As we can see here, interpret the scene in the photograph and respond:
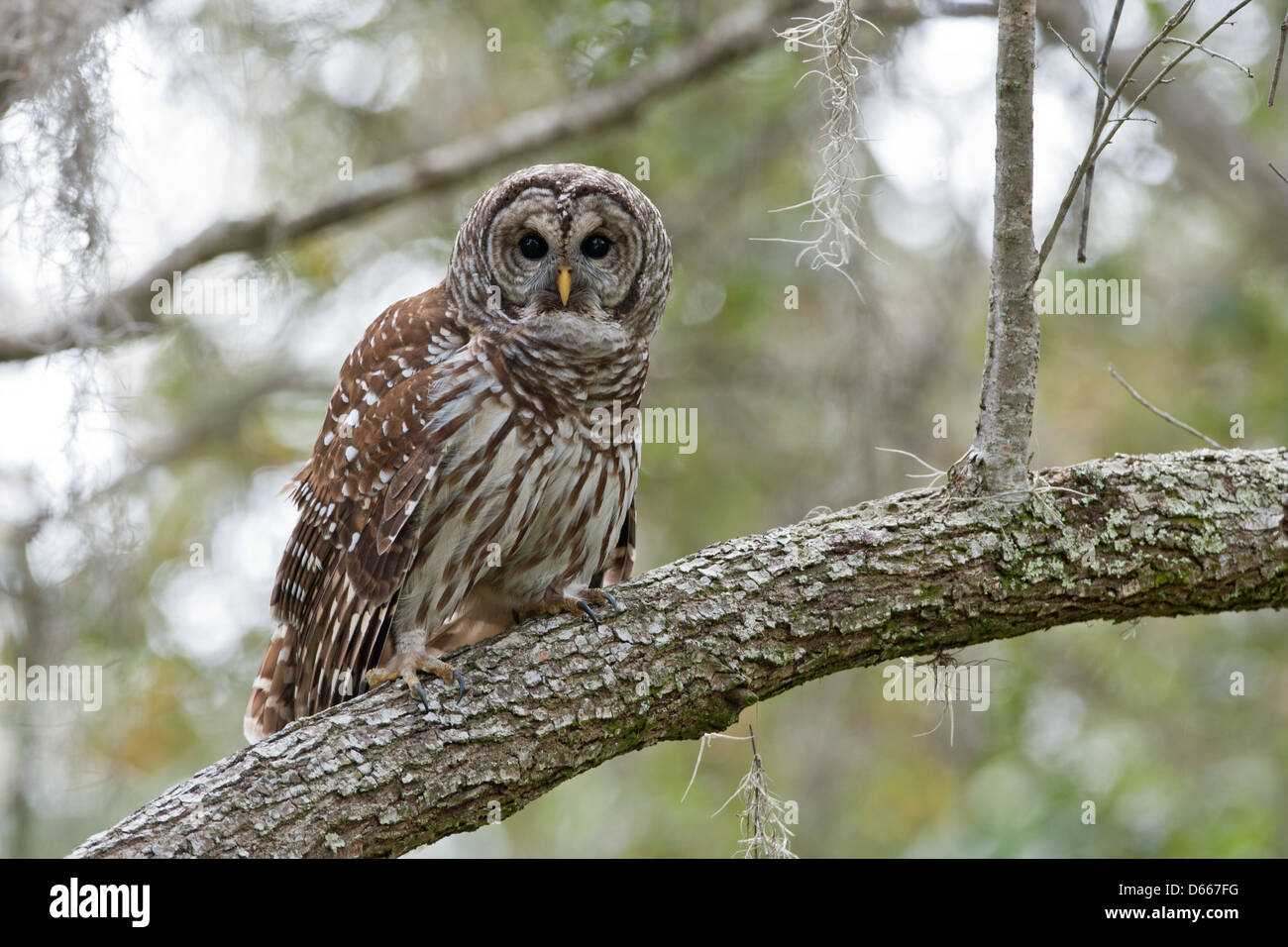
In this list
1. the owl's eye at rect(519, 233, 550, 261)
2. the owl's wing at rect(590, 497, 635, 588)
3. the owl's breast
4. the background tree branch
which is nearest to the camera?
the owl's breast

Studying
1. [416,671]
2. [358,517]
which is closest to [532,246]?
[358,517]

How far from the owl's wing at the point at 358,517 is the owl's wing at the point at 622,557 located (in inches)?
30.6

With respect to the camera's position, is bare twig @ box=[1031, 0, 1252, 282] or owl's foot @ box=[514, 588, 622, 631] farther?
owl's foot @ box=[514, 588, 622, 631]

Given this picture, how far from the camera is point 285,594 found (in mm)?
3859

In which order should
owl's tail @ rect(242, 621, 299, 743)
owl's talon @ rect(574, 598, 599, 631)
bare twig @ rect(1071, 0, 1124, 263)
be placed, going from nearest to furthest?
1. bare twig @ rect(1071, 0, 1124, 263)
2. owl's talon @ rect(574, 598, 599, 631)
3. owl's tail @ rect(242, 621, 299, 743)

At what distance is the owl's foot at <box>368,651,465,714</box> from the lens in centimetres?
311

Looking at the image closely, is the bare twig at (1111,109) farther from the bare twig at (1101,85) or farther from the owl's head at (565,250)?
the owl's head at (565,250)

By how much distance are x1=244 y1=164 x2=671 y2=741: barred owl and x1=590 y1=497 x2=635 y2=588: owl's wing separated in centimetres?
11

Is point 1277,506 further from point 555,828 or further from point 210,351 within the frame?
point 555,828

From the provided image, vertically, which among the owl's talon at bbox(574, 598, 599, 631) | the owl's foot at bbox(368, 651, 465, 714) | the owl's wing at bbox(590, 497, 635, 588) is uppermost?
the owl's wing at bbox(590, 497, 635, 588)

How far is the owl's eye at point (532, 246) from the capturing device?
3.74 metres

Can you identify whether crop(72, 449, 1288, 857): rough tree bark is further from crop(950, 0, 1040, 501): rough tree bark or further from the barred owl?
the barred owl

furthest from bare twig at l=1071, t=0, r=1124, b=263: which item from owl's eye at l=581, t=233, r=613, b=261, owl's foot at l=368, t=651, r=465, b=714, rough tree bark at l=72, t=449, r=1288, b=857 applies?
owl's foot at l=368, t=651, r=465, b=714

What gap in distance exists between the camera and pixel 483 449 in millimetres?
3516
